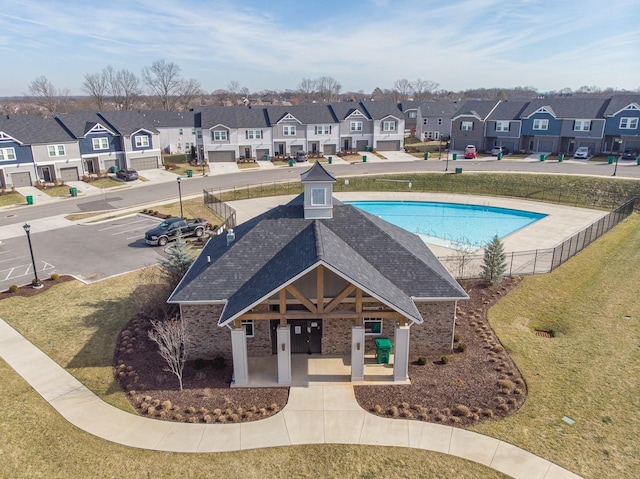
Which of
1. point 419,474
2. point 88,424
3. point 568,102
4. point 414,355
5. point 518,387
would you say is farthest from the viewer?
point 568,102

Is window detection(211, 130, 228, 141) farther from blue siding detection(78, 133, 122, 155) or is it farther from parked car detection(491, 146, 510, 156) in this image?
parked car detection(491, 146, 510, 156)

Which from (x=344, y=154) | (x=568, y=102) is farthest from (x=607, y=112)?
(x=344, y=154)

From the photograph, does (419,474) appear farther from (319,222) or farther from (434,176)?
(434,176)

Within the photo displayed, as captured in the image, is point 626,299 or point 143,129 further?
point 143,129

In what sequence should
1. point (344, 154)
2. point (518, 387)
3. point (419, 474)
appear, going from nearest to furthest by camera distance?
point (419, 474)
point (518, 387)
point (344, 154)

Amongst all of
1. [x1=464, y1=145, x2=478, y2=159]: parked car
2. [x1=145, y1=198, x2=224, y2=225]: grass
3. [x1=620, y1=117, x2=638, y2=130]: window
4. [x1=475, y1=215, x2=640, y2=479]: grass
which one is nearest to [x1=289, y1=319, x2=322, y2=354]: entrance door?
[x1=475, y1=215, x2=640, y2=479]: grass

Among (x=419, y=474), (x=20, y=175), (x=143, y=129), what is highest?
(x=143, y=129)

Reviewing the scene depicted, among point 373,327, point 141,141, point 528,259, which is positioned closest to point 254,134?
point 141,141

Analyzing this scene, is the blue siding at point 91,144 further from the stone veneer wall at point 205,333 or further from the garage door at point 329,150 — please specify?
the stone veneer wall at point 205,333
